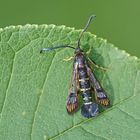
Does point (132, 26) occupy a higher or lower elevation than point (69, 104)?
higher

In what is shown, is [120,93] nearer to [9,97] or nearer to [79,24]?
[9,97]

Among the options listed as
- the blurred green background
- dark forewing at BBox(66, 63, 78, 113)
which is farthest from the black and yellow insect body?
the blurred green background

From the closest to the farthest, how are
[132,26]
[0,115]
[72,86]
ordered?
1. [0,115]
2. [72,86]
3. [132,26]

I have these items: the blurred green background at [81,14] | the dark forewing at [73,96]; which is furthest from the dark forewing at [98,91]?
the blurred green background at [81,14]

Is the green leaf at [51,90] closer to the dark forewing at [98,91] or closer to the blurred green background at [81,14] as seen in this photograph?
the dark forewing at [98,91]

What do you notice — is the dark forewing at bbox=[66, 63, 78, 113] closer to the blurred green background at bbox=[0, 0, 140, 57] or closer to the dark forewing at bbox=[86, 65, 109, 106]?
the dark forewing at bbox=[86, 65, 109, 106]

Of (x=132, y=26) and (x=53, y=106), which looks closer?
(x=53, y=106)

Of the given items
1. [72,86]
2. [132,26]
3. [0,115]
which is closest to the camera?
[0,115]

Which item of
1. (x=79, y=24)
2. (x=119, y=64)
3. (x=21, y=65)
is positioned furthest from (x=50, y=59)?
(x=79, y=24)
